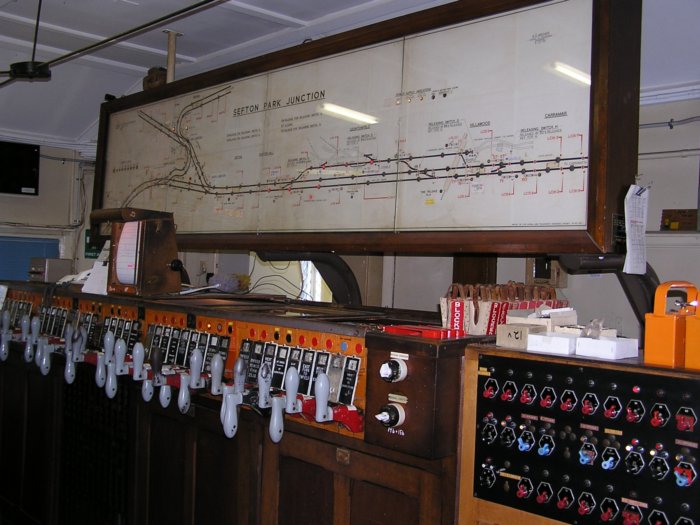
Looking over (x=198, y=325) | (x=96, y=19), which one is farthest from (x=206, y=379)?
(x=96, y=19)

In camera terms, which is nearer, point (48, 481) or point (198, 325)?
point (198, 325)

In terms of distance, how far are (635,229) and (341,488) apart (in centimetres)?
113

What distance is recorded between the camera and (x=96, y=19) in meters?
4.26

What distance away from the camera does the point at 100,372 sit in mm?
2617

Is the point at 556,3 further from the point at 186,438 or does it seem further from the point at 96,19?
the point at 96,19

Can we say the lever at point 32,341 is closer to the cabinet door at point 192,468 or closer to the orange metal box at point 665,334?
the cabinet door at point 192,468

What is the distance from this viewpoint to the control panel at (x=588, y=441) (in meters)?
1.42

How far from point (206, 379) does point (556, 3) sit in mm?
1641

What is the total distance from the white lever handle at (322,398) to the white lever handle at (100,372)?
3.60 ft

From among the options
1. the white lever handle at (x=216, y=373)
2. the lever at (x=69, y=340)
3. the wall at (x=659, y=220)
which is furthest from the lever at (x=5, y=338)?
the wall at (x=659, y=220)

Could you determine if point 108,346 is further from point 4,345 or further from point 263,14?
point 263,14

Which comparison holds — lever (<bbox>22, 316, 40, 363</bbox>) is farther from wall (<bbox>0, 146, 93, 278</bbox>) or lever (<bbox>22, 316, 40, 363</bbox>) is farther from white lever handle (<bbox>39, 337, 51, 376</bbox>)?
wall (<bbox>0, 146, 93, 278</bbox>)

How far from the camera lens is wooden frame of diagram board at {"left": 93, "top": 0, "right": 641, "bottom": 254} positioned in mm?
1903

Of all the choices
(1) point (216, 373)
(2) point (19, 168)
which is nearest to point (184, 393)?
(1) point (216, 373)
